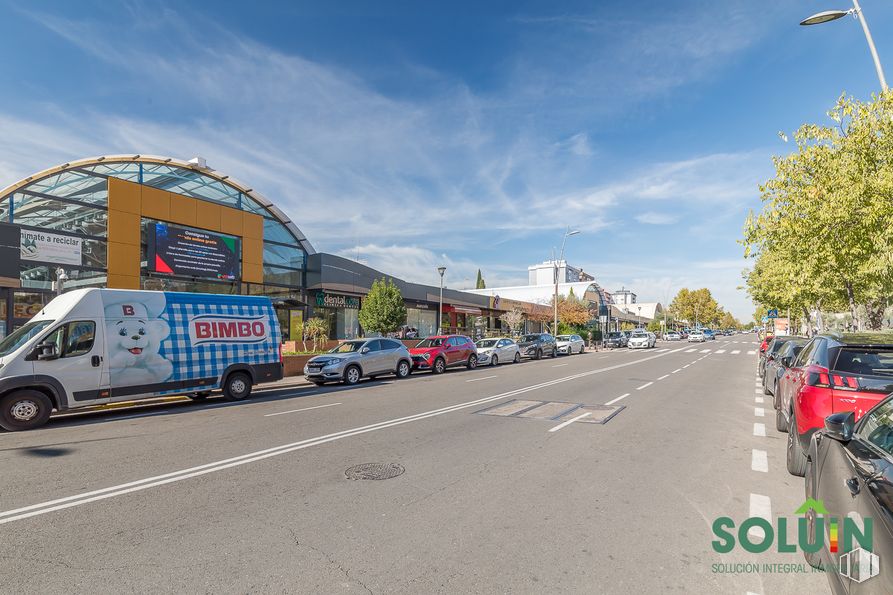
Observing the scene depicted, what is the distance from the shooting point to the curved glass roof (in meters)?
18.9

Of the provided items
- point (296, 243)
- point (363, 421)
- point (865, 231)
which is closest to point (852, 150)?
point (865, 231)

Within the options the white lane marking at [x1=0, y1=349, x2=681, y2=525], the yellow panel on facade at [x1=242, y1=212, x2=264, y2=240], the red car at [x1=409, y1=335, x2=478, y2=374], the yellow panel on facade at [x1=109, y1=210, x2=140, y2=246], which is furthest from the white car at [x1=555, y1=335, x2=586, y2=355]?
the white lane marking at [x1=0, y1=349, x2=681, y2=525]

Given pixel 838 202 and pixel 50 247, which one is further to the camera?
pixel 50 247

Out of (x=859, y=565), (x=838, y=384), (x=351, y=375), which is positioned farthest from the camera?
(x=351, y=375)

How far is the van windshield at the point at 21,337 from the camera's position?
9.26 metres

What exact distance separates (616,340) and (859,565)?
49.6 m

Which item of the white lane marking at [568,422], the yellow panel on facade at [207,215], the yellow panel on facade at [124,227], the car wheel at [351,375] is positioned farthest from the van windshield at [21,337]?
the yellow panel on facade at [207,215]

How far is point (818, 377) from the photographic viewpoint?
212 inches

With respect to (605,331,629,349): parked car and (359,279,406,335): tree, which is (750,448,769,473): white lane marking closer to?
(359,279,406,335): tree

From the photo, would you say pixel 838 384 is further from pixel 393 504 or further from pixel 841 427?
pixel 393 504

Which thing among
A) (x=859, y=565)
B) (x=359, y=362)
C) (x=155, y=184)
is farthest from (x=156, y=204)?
(x=859, y=565)

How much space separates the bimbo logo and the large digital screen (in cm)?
1123

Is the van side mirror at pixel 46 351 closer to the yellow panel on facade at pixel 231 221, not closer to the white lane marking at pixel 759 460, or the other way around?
the white lane marking at pixel 759 460

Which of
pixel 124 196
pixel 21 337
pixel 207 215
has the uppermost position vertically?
pixel 124 196
